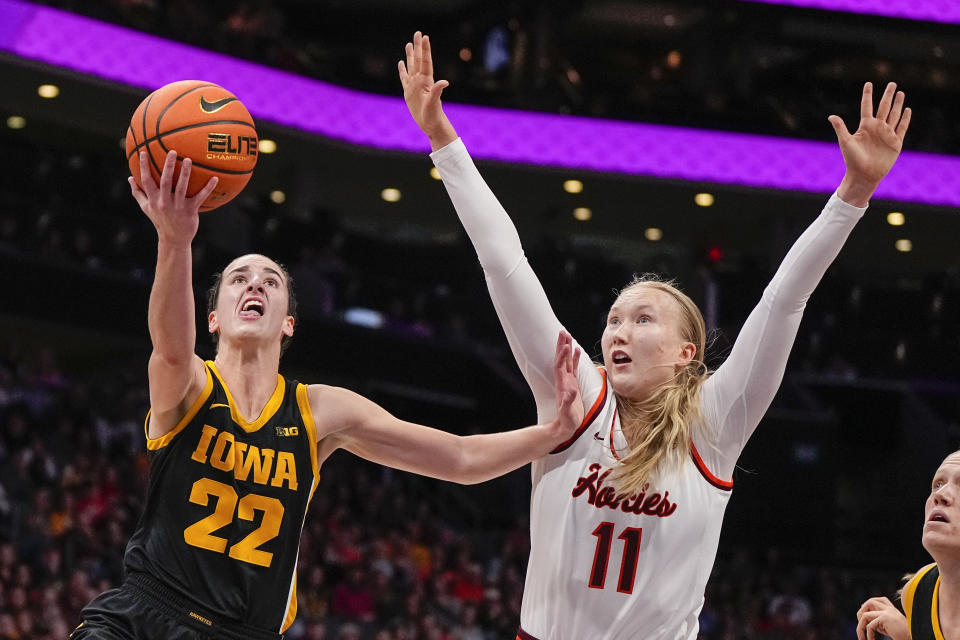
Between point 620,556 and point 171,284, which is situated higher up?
point 171,284

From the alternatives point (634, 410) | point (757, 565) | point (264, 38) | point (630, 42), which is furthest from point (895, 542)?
point (634, 410)

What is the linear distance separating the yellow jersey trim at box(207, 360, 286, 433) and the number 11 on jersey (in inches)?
49.5

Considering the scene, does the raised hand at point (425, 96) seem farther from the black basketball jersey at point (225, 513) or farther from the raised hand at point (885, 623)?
the raised hand at point (885, 623)

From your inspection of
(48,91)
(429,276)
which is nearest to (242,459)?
(48,91)

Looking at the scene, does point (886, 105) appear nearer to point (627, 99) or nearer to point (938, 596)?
point (938, 596)

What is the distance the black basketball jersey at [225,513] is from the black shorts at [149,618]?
38 mm

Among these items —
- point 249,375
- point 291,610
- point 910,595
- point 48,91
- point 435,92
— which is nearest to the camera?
point 435,92

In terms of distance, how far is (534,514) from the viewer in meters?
4.32

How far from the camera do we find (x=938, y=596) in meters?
4.67

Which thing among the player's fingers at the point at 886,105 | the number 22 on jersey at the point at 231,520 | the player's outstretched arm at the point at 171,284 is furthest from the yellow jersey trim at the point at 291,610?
the player's fingers at the point at 886,105

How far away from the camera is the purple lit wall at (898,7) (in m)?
21.1

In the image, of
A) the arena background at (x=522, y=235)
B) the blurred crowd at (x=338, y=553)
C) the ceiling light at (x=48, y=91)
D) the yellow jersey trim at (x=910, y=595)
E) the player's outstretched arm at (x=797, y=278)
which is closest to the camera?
the player's outstretched arm at (x=797, y=278)

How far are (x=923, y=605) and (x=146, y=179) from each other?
3.19 metres

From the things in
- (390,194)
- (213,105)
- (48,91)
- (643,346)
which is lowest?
(643,346)
